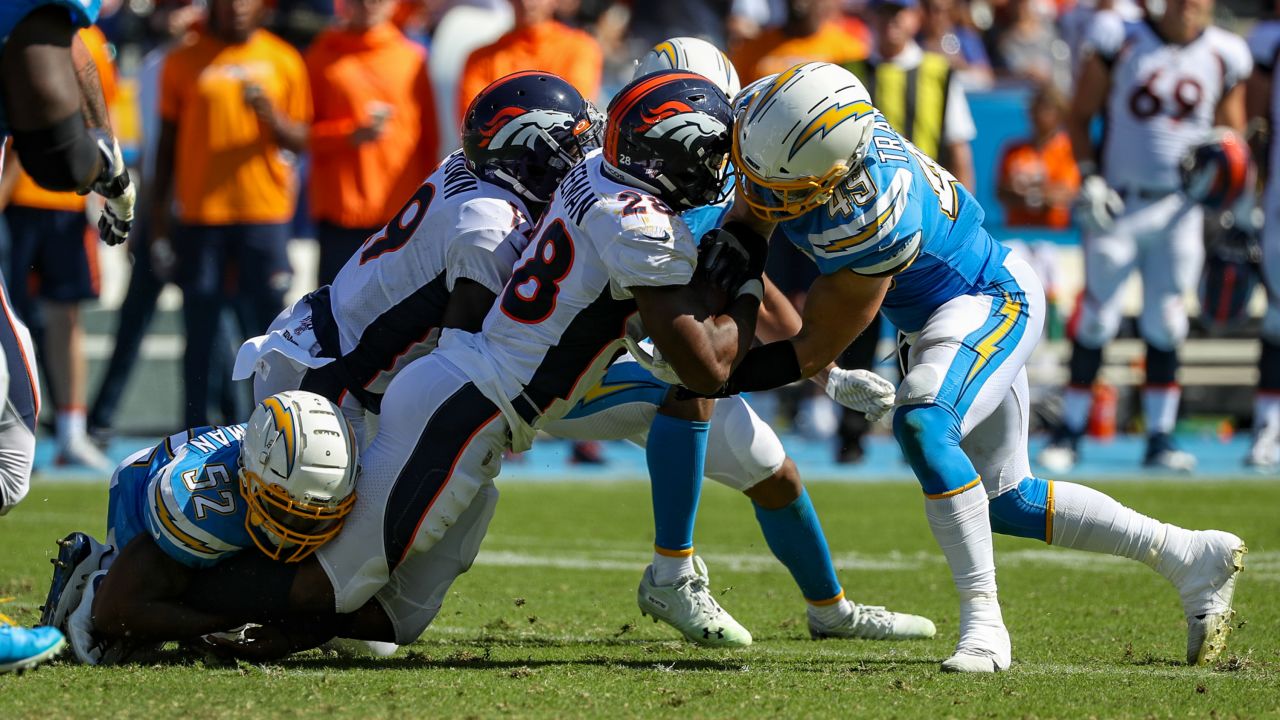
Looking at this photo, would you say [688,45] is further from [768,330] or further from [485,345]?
[485,345]

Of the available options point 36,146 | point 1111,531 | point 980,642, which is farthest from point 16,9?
point 1111,531

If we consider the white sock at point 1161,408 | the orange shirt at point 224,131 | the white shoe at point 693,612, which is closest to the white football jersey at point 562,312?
the white shoe at point 693,612

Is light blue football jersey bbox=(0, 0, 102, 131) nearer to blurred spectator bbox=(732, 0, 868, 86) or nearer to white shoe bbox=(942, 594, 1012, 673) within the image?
white shoe bbox=(942, 594, 1012, 673)

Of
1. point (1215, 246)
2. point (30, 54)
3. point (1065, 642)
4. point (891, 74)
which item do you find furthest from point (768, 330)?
point (1215, 246)

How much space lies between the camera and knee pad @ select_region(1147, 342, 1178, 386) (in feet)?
30.6

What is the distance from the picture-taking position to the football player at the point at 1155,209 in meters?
9.30

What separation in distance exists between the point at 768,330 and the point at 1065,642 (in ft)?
3.98

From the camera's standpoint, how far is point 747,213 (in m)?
4.30

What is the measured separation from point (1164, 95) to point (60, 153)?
7.13 m

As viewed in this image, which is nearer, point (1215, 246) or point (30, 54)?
point (30, 54)

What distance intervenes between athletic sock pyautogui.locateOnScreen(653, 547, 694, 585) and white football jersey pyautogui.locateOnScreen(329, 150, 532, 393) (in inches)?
35.6

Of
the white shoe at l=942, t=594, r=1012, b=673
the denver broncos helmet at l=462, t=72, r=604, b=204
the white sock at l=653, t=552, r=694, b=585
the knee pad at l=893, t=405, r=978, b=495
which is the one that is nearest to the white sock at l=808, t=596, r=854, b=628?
the white sock at l=653, t=552, r=694, b=585

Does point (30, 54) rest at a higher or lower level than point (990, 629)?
higher

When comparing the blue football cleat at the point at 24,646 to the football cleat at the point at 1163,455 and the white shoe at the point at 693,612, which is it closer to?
the white shoe at the point at 693,612
